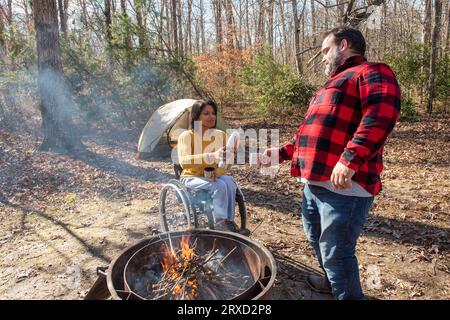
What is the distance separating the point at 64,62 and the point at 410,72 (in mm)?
11317

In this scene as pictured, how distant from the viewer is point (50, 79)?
8.15 metres

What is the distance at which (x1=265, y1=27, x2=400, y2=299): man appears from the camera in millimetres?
1930

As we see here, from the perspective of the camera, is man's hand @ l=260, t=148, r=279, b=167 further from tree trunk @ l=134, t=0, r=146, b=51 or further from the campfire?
tree trunk @ l=134, t=0, r=146, b=51

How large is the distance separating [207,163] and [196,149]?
0.27m

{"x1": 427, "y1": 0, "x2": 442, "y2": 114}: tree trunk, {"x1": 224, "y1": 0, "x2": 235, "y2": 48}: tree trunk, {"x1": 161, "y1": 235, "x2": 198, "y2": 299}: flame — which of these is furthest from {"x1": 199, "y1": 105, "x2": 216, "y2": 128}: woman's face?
{"x1": 224, "y1": 0, "x2": 235, "y2": 48}: tree trunk

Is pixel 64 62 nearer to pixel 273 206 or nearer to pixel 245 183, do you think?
pixel 245 183

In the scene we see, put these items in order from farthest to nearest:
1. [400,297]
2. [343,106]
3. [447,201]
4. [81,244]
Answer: [447,201] → [81,244] → [400,297] → [343,106]

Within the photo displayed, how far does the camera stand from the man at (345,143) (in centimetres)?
193

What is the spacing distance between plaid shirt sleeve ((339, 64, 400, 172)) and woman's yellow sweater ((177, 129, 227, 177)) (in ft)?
5.72

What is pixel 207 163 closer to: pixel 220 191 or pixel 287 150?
pixel 220 191

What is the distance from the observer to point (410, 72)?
1173 centimetres

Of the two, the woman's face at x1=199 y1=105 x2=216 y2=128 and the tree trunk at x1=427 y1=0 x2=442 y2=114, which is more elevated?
the tree trunk at x1=427 y1=0 x2=442 y2=114

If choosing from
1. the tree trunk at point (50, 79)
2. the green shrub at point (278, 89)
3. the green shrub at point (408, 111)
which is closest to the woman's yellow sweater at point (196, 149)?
the tree trunk at point (50, 79)
